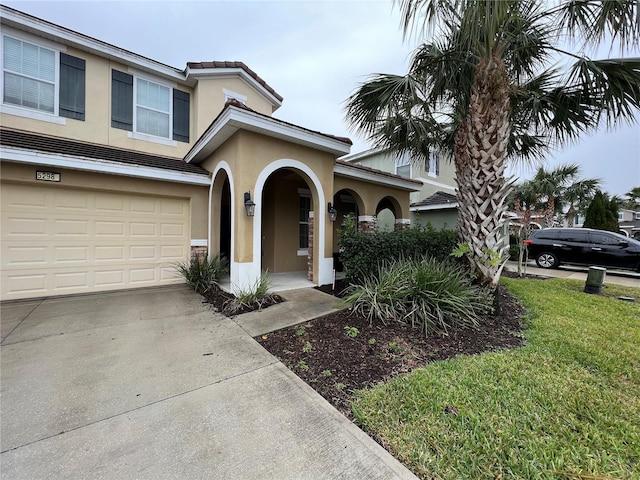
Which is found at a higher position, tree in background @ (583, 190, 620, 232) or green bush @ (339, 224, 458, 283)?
tree in background @ (583, 190, 620, 232)

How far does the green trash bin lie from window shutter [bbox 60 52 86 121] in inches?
590

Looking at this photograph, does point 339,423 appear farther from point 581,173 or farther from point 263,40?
point 581,173

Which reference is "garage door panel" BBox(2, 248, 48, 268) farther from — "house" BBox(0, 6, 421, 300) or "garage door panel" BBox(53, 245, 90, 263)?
"garage door panel" BBox(53, 245, 90, 263)

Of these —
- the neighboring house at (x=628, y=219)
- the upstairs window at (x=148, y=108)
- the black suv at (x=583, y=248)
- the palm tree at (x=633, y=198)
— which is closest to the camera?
the upstairs window at (x=148, y=108)

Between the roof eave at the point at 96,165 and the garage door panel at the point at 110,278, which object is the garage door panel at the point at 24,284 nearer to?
the garage door panel at the point at 110,278

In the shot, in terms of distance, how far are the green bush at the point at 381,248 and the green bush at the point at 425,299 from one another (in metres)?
1.05

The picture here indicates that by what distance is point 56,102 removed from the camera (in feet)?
22.6

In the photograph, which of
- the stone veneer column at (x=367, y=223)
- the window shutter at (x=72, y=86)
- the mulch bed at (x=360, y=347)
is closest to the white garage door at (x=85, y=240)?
the window shutter at (x=72, y=86)

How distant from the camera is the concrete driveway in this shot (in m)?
1.88

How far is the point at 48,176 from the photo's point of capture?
571cm

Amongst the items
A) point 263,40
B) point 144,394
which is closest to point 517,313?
point 144,394

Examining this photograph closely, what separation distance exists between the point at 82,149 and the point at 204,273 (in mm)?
4279

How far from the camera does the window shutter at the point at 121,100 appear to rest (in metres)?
7.59

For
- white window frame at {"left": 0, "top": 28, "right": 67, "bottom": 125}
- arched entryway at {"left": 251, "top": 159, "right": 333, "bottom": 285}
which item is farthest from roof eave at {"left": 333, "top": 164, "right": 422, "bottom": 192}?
white window frame at {"left": 0, "top": 28, "right": 67, "bottom": 125}
